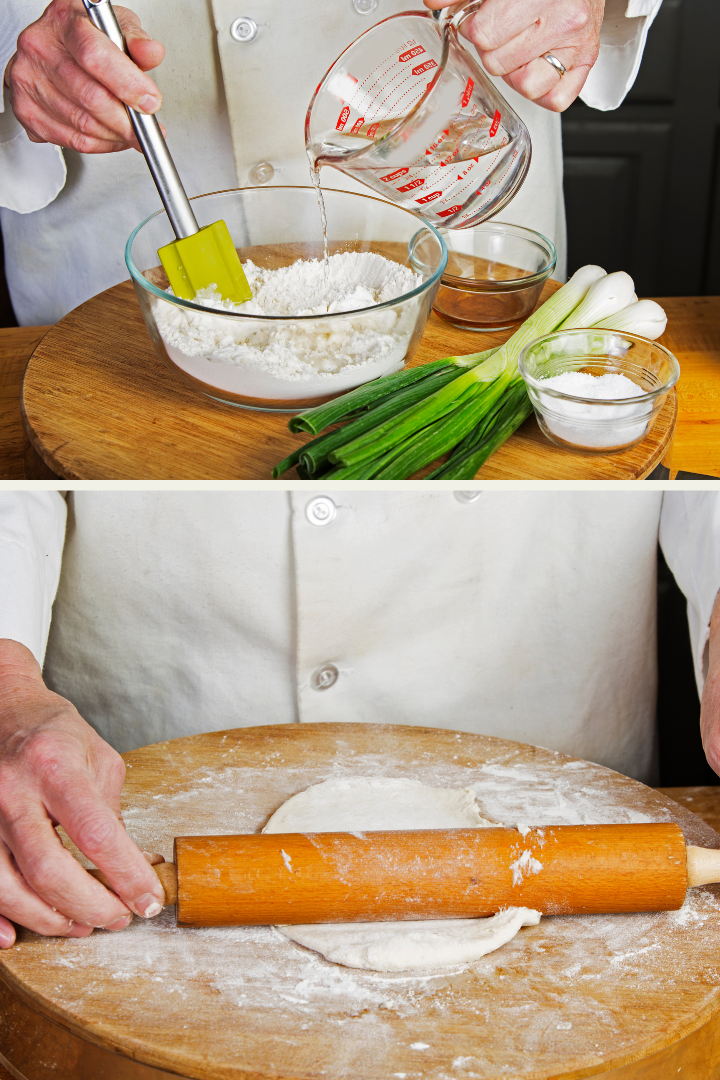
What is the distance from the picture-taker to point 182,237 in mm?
771

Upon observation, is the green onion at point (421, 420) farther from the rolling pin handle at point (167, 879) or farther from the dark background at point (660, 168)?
the dark background at point (660, 168)

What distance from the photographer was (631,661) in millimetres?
975

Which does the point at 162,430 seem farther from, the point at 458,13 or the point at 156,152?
the point at 458,13

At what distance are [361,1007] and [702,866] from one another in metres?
0.22

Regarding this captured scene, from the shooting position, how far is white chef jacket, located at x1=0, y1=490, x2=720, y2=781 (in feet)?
2.80

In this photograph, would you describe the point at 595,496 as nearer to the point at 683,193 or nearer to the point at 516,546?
the point at 516,546

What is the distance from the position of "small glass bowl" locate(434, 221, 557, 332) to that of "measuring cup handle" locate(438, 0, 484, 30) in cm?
21

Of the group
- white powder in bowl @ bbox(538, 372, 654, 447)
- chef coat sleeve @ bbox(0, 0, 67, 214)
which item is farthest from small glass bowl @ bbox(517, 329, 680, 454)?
chef coat sleeve @ bbox(0, 0, 67, 214)

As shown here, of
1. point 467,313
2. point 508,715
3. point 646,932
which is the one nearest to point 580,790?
point 646,932

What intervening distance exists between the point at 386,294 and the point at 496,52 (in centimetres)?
19

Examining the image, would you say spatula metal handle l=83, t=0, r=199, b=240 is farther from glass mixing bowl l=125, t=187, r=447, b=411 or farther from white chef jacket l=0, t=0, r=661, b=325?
white chef jacket l=0, t=0, r=661, b=325

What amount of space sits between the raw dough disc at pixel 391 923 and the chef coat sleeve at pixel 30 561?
24 centimetres

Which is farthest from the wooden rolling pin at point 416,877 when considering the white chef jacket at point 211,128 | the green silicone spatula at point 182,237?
the white chef jacket at point 211,128

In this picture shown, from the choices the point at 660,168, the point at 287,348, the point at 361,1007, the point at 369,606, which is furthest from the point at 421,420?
the point at 660,168
